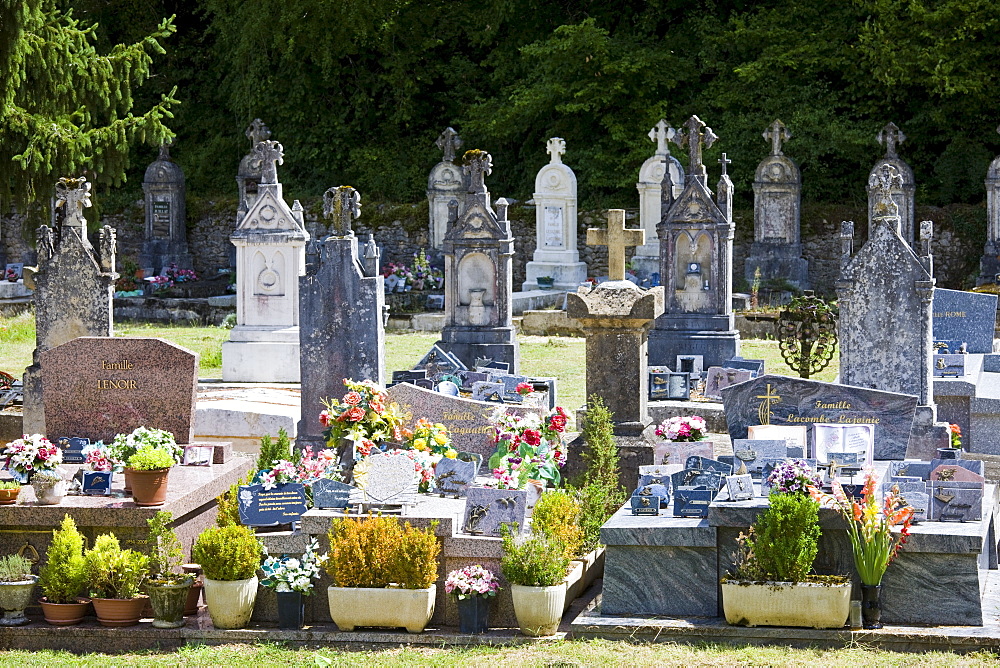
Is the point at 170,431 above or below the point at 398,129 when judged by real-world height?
below

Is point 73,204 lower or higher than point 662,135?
lower

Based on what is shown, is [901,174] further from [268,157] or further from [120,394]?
[120,394]

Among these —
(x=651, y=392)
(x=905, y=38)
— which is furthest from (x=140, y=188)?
(x=651, y=392)

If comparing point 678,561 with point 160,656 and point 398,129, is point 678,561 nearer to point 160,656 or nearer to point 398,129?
point 160,656

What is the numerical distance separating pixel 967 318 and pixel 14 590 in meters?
10.5

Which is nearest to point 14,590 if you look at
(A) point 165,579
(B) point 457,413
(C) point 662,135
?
(A) point 165,579

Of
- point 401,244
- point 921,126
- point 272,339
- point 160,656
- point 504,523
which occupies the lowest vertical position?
point 160,656

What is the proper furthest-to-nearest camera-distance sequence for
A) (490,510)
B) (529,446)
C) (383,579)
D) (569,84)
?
(569,84) < (529,446) < (490,510) < (383,579)

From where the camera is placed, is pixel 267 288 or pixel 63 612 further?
pixel 267 288

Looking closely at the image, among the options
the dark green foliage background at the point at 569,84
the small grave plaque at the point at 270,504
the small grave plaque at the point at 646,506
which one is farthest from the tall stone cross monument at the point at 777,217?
the small grave plaque at the point at 270,504

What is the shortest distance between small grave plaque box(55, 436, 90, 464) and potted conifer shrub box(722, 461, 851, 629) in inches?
188

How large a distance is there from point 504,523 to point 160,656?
198 cm

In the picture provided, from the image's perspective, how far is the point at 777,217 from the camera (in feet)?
86.8

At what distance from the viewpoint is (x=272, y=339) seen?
16.5 m
